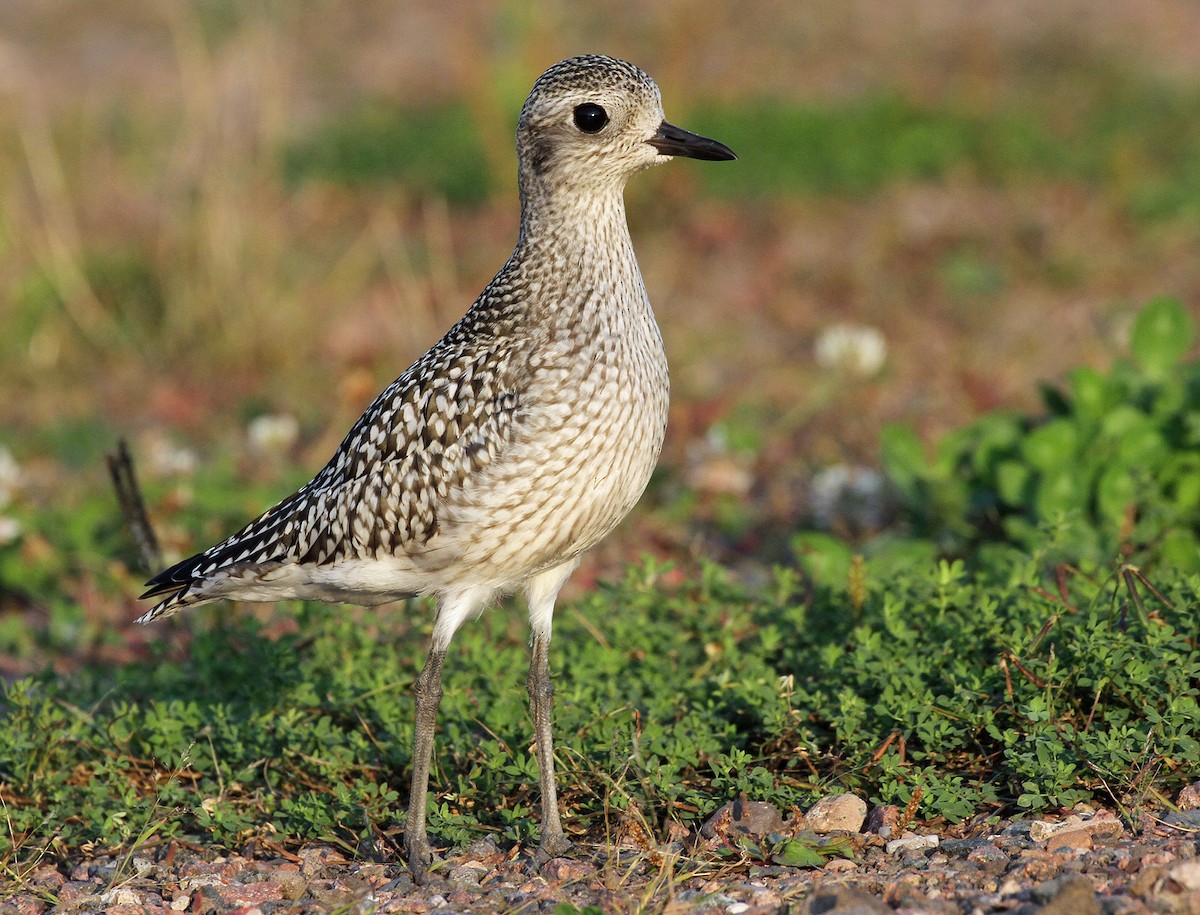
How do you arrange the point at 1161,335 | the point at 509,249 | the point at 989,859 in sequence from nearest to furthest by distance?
the point at 989,859 → the point at 1161,335 → the point at 509,249

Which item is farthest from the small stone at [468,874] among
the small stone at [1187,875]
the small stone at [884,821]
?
the small stone at [1187,875]

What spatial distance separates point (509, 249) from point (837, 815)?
26.8ft

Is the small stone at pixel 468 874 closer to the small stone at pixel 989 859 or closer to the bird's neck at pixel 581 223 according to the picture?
the small stone at pixel 989 859

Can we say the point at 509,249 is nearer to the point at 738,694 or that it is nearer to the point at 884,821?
the point at 738,694

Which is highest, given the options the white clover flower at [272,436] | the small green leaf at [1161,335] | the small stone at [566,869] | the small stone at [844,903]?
the small green leaf at [1161,335]

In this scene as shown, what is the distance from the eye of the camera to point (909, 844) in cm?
429

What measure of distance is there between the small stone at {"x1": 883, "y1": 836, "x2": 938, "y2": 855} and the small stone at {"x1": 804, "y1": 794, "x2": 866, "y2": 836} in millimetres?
149

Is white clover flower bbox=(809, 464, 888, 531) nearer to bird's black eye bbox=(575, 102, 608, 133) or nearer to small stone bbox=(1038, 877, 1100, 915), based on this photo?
bird's black eye bbox=(575, 102, 608, 133)

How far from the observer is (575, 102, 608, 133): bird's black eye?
4.86m

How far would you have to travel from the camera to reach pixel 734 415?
357 inches

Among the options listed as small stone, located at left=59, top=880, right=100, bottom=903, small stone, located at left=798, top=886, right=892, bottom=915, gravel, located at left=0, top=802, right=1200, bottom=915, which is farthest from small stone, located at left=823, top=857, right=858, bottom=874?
small stone, located at left=59, top=880, right=100, bottom=903

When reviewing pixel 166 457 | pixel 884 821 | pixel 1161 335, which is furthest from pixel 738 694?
pixel 166 457

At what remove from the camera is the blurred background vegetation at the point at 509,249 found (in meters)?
8.41

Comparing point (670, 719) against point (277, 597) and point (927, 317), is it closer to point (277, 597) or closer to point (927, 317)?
point (277, 597)
